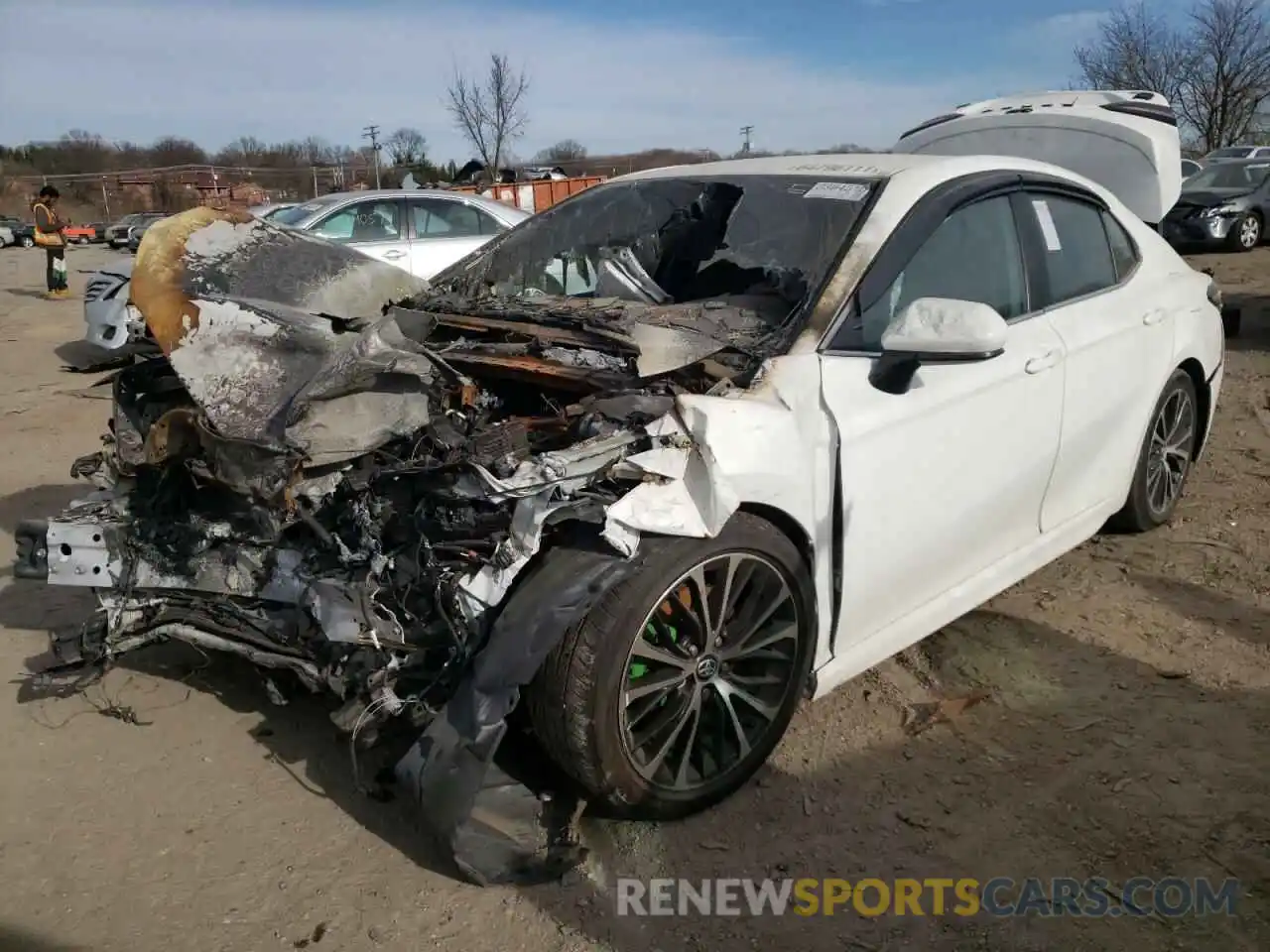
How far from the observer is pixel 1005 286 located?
10.7 feet

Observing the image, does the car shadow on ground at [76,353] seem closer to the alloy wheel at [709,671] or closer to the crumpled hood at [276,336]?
the crumpled hood at [276,336]

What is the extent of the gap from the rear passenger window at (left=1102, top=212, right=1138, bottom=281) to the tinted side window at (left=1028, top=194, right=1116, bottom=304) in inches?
1.5

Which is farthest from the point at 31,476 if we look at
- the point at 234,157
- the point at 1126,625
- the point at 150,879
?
the point at 234,157

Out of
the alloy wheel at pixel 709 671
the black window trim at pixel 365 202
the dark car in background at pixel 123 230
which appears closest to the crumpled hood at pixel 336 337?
the alloy wheel at pixel 709 671

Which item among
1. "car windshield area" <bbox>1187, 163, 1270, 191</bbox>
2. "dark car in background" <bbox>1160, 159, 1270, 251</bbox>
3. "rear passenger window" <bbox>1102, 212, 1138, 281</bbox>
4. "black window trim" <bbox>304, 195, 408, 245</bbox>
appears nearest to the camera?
"rear passenger window" <bbox>1102, 212, 1138, 281</bbox>

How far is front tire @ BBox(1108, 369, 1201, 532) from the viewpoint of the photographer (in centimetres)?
410

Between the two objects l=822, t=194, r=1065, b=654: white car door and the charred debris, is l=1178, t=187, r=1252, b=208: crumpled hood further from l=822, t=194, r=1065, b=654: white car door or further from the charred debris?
the charred debris

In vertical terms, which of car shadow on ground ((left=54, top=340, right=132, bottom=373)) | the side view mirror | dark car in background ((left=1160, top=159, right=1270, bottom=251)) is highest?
dark car in background ((left=1160, top=159, right=1270, bottom=251))

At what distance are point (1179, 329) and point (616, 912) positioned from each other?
11.2 feet

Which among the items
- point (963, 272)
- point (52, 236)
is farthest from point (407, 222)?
point (52, 236)

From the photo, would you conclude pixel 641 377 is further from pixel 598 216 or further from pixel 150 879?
pixel 150 879

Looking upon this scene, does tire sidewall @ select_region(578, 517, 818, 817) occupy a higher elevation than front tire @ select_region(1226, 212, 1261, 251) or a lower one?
lower

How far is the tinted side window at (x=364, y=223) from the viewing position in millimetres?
9031

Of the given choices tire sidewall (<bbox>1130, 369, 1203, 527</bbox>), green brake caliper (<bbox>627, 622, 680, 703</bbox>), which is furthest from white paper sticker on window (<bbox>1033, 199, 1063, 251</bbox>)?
green brake caliper (<bbox>627, 622, 680, 703</bbox>)
